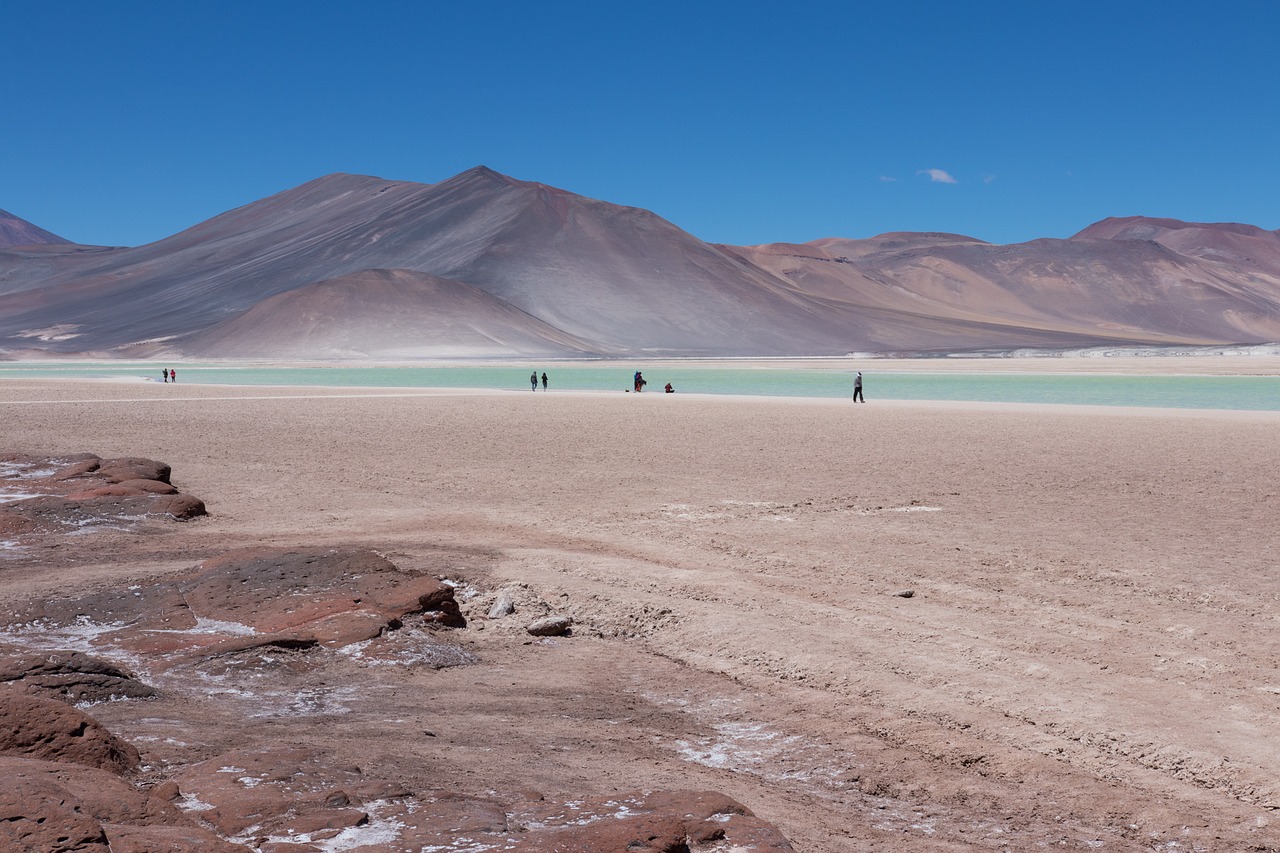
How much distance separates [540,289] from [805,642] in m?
127

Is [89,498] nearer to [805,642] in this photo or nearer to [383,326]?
[805,642]

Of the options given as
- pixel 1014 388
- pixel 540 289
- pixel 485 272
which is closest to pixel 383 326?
pixel 540 289

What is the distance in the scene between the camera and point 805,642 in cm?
602

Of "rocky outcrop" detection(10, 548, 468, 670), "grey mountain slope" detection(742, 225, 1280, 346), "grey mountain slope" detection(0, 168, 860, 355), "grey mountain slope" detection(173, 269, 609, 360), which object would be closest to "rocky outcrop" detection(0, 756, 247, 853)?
"rocky outcrop" detection(10, 548, 468, 670)

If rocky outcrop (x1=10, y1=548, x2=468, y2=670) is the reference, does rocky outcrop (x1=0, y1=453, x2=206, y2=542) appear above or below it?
above

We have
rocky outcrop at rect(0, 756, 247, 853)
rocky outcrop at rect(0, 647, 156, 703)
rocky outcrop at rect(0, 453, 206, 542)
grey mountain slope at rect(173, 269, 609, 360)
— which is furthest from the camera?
grey mountain slope at rect(173, 269, 609, 360)

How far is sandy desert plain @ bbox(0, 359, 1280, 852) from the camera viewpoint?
4.16 meters

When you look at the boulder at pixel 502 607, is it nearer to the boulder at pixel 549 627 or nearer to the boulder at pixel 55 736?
the boulder at pixel 549 627

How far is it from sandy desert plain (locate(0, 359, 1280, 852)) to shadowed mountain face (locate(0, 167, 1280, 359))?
90287 mm

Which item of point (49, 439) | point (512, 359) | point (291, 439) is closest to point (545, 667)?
point (291, 439)

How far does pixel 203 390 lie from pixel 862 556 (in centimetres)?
3119

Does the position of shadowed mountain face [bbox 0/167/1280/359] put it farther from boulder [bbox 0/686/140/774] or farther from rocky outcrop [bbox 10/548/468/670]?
boulder [bbox 0/686/140/774]

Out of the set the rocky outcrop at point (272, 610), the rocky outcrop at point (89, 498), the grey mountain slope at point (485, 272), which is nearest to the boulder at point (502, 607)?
the rocky outcrop at point (272, 610)

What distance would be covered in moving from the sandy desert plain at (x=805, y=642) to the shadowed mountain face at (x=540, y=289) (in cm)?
9029
